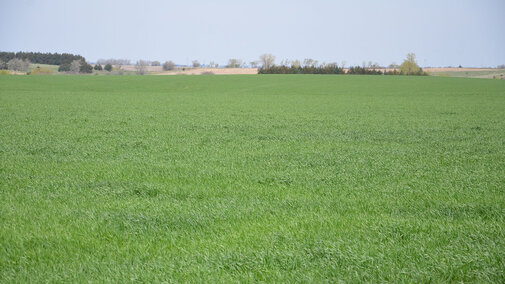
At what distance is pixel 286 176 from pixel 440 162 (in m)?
4.29

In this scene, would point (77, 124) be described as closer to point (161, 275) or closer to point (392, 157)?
point (392, 157)

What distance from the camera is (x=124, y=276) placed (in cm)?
435

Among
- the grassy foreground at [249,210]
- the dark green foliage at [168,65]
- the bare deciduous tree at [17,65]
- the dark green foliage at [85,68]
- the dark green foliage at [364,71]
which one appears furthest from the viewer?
the dark green foliage at [168,65]

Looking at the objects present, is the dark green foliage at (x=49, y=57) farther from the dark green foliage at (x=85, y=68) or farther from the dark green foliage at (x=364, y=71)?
the dark green foliage at (x=364, y=71)

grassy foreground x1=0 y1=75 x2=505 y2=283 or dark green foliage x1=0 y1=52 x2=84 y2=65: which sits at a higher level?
dark green foliage x1=0 y1=52 x2=84 y2=65

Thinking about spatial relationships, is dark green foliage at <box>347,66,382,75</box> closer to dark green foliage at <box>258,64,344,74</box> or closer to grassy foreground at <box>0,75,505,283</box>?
dark green foliage at <box>258,64,344,74</box>

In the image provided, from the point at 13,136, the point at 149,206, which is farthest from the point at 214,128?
the point at 149,206

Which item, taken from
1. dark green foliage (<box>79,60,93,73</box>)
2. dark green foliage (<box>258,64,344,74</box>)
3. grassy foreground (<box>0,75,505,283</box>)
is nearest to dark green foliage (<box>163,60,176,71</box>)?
dark green foliage (<box>79,60,93,73</box>)

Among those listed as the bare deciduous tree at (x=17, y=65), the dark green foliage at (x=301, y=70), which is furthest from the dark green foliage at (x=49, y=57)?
the dark green foliage at (x=301, y=70)

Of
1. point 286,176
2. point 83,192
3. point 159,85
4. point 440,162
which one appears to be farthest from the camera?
point 159,85

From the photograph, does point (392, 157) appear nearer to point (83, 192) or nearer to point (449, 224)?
point (449, 224)

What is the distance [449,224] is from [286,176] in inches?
145

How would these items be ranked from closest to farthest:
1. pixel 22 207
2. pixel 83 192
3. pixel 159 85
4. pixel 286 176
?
pixel 22 207
pixel 83 192
pixel 286 176
pixel 159 85

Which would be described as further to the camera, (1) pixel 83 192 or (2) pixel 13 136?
(2) pixel 13 136
